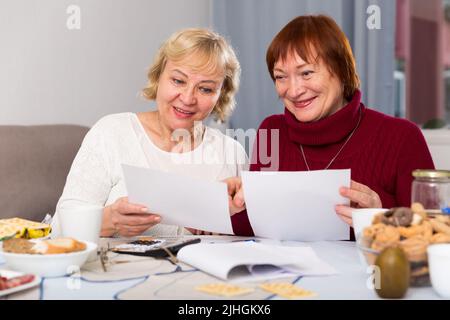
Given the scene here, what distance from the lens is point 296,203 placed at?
50.8 inches

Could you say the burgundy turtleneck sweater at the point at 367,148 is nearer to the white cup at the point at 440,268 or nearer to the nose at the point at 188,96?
the nose at the point at 188,96

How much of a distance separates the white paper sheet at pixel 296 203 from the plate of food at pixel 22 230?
438mm

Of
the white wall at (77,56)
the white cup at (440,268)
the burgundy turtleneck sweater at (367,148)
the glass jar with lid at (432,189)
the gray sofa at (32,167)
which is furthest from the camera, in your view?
the white wall at (77,56)

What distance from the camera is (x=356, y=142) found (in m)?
1.73

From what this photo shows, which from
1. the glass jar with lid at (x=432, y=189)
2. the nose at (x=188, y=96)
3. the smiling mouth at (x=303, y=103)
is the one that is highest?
the nose at (x=188, y=96)

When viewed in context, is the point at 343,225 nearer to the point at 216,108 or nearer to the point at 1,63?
the point at 216,108

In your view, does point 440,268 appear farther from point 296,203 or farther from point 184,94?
point 184,94

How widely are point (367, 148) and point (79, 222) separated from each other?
90 centimetres

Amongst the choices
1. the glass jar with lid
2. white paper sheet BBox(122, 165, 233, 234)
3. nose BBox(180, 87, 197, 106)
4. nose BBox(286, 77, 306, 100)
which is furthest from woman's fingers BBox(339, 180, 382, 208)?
nose BBox(180, 87, 197, 106)

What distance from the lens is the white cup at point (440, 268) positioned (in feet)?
2.92

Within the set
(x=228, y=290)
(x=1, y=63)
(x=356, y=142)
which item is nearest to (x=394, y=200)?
(x=356, y=142)

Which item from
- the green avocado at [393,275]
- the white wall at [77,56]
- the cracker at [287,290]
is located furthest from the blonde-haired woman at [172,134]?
the green avocado at [393,275]

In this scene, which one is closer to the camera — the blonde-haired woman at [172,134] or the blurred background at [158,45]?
the blonde-haired woman at [172,134]
